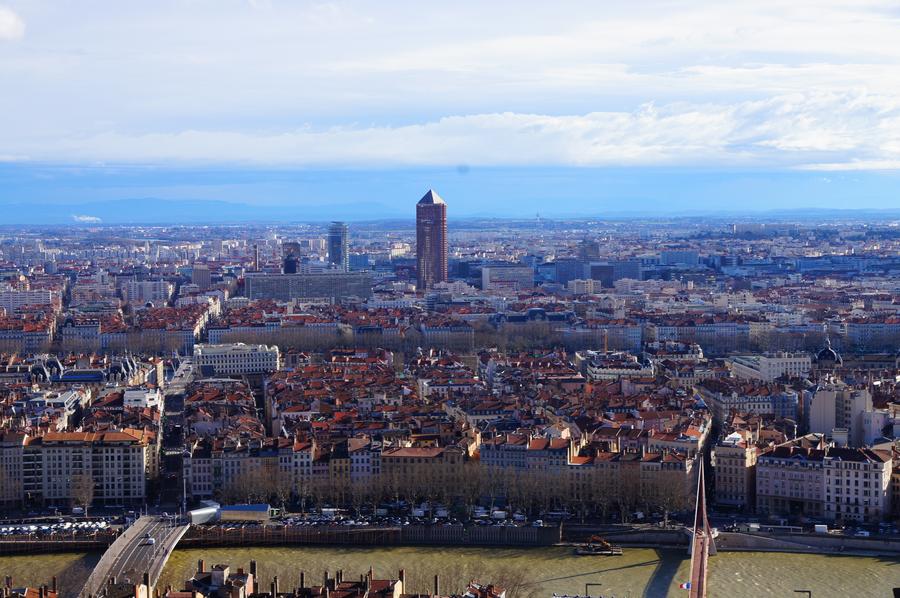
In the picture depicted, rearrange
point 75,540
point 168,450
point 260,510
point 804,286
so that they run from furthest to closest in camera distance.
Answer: point 804,286 → point 168,450 → point 260,510 → point 75,540

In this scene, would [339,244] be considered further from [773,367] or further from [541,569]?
[541,569]

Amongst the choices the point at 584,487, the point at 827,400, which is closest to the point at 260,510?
the point at 584,487

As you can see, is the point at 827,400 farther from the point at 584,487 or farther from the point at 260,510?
the point at 260,510

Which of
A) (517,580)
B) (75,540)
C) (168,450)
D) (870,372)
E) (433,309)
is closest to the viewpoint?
(517,580)

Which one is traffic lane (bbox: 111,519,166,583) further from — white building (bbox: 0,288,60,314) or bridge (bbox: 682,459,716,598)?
white building (bbox: 0,288,60,314)

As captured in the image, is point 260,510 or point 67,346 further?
point 67,346

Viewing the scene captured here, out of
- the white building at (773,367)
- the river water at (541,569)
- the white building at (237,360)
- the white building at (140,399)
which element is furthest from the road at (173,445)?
the white building at (773,367)

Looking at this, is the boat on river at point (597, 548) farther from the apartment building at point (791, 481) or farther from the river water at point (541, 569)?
the apartment building at point (791, 481)

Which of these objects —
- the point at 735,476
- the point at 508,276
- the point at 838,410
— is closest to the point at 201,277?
the point at 508,276
